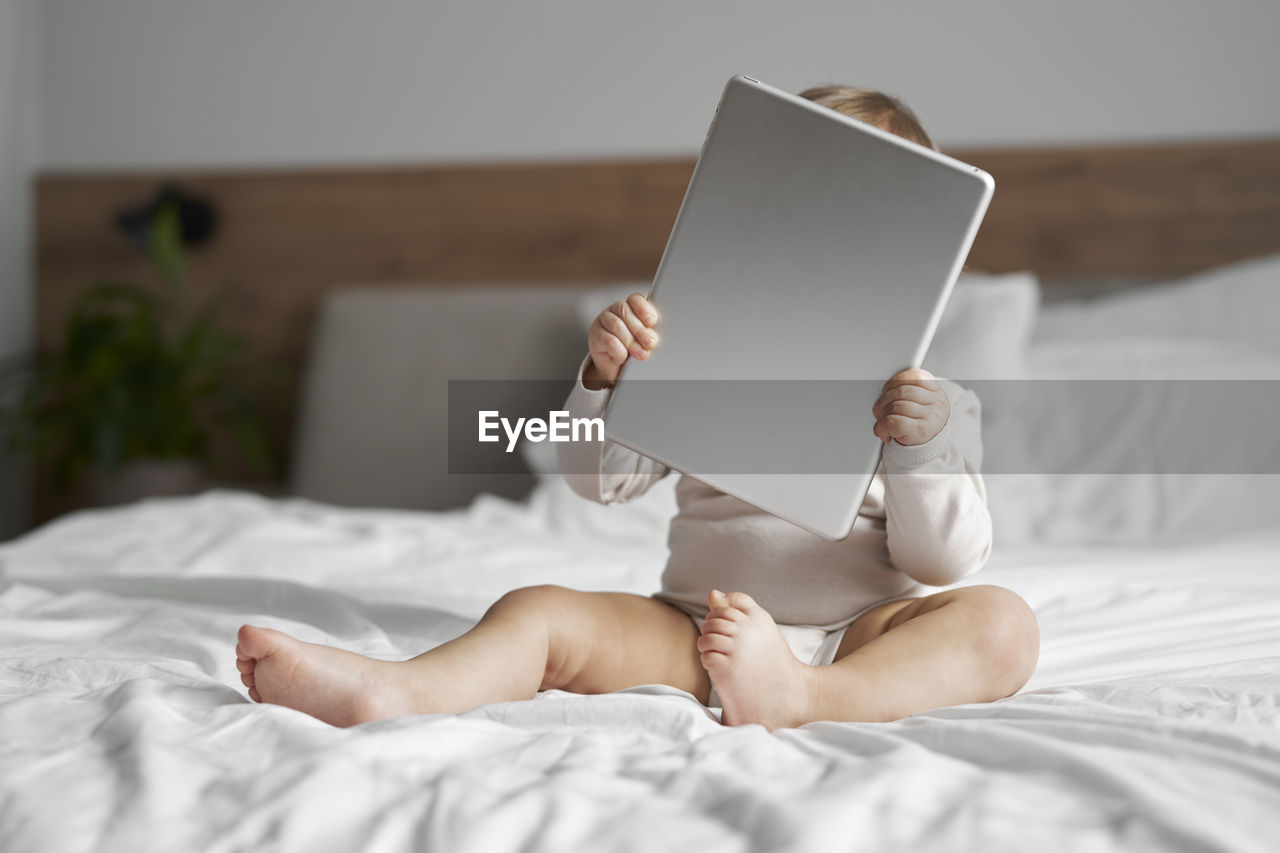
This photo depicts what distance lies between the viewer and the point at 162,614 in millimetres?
899

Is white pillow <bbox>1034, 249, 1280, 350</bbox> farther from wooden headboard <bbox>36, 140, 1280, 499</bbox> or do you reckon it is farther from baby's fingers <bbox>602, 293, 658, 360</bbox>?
baby's fingers <bbox>602, 293, 658, 360</bbox>

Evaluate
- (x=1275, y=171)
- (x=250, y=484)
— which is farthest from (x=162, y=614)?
(x=1275, y=171)

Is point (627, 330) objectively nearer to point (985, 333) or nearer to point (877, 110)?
point (877, 110)

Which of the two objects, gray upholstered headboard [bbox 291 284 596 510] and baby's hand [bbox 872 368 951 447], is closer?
baby's hand [bbox 872 368 951 447]

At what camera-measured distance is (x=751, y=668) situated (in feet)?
2.02

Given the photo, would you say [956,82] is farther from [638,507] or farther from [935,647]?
[935,647]

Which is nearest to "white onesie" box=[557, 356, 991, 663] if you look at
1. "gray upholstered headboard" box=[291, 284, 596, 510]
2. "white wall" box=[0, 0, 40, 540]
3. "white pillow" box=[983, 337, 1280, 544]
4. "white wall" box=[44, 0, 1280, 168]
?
"white pillow" box=[983, 337, 1280, 544]

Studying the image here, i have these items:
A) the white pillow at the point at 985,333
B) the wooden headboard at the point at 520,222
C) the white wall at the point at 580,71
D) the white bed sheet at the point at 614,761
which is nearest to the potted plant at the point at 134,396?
the wooden headboard at the point at 520,222

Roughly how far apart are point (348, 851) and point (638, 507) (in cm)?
99

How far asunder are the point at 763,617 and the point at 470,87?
69.2 inches

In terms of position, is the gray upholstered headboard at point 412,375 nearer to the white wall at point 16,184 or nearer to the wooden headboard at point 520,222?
the wooden headboard at point 520,222

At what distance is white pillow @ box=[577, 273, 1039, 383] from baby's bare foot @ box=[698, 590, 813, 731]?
0.91m

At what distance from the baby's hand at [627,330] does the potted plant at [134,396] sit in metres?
1.51

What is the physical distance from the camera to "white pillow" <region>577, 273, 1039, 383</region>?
148cm
